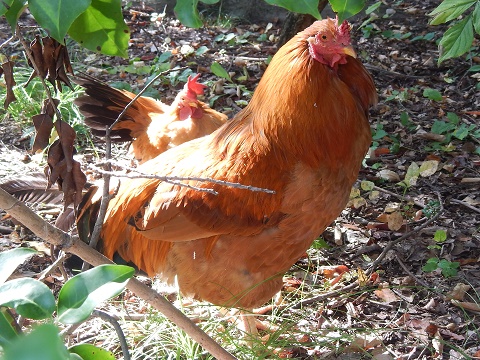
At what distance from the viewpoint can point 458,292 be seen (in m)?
3.22

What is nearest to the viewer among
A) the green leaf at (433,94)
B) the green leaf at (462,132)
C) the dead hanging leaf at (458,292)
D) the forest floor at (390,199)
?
the forest floor at (390,199)

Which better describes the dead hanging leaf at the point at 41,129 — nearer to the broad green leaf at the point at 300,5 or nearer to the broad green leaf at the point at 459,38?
the broad green leaf at the point at 300,5

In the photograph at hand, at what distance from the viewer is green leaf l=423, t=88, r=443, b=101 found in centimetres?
505

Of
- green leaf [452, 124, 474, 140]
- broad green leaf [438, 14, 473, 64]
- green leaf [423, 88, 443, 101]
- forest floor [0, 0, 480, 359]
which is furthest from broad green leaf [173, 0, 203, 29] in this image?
green leaf [423, 88, 443, 101]

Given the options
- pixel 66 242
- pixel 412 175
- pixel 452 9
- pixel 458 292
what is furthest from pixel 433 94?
pixel 66 242

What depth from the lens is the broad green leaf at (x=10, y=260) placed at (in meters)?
1.04

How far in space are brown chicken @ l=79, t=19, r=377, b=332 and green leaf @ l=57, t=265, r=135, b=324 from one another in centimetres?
153

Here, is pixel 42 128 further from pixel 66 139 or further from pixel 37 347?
pixel 37 347

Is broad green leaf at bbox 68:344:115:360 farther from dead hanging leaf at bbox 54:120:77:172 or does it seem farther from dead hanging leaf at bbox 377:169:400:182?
dead hanging leaf at bbox 377:169:400:182

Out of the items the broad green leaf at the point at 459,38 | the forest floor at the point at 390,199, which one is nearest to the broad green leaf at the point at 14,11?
the broad green leaf at the point at 459,38

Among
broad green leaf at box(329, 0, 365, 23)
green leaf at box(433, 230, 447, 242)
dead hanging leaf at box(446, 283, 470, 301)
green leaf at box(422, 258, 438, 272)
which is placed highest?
A: broad green leaf at box(329, 0, 365, 23)

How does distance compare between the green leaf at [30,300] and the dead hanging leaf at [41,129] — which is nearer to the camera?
the green leaf at [30,300]

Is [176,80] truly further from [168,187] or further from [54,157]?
[54,157]

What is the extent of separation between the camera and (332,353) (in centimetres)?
297
